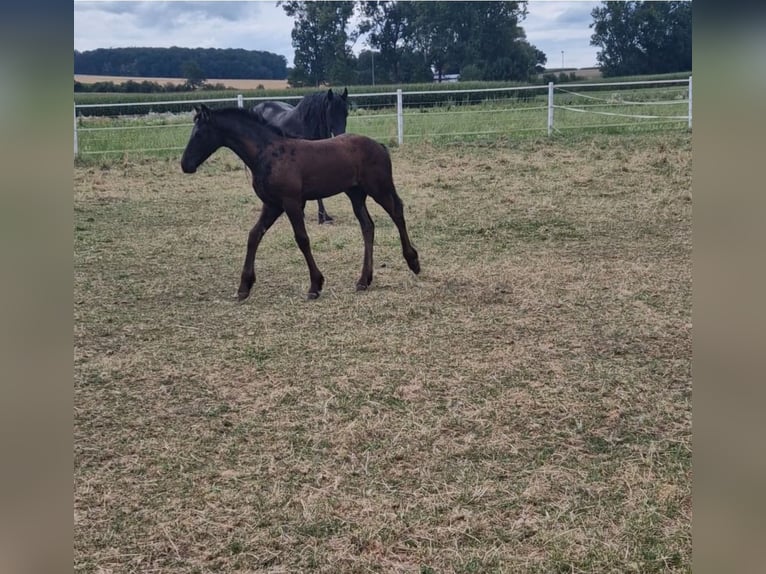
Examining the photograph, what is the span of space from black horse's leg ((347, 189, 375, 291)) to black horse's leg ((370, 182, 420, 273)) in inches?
5.4

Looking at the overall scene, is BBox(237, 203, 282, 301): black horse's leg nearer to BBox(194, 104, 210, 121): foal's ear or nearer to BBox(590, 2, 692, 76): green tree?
BBox(194, 104, 210, 121): foal's ear

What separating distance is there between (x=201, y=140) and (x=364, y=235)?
1503mm

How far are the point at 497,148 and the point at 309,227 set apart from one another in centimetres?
585

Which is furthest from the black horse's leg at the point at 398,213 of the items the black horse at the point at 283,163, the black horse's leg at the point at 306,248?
the black horse's leg at the point at 306,248

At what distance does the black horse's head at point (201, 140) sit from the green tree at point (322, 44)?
1445 inches

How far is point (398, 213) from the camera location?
575 cm

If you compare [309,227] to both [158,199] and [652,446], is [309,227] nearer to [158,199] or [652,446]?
[158,199]

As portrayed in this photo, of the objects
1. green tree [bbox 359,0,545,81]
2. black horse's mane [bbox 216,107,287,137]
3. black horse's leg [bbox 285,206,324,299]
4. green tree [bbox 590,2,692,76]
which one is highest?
green tree [bbox 359,0,545,81]

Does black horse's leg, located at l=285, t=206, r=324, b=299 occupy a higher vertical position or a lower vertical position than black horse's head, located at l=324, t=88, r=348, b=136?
lower

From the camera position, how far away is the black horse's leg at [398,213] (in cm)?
565

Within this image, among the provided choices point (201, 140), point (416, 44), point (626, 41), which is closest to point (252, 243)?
point (201, 140)

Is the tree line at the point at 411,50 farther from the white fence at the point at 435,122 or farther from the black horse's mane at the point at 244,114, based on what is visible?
the black horse's mane at the point at 244,114

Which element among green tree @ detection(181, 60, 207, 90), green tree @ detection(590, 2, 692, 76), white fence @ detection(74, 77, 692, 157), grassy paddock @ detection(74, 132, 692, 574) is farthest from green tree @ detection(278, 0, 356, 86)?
grassy paddock @ detection(74, 132, 692, 574)

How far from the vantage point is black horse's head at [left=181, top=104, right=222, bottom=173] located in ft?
17.1
